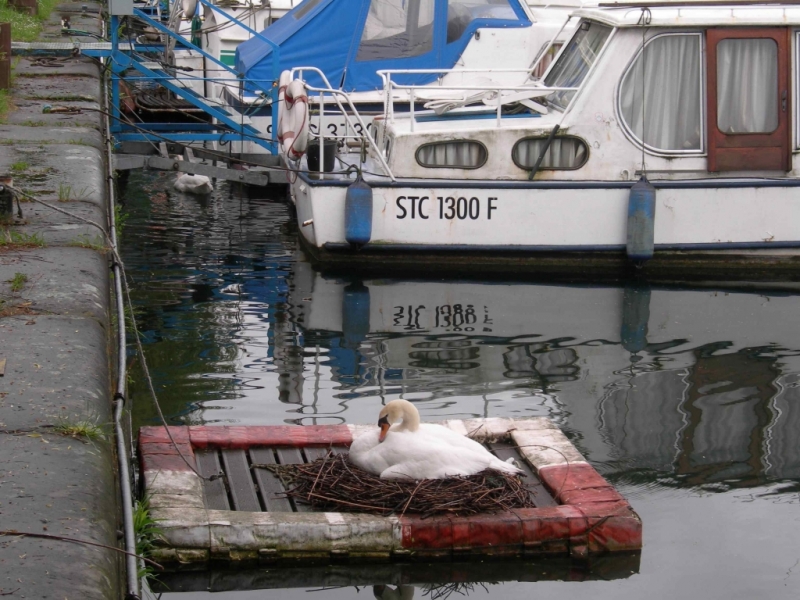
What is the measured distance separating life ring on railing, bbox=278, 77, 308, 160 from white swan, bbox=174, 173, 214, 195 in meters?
3.65

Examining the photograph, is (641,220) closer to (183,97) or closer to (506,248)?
(506,248)

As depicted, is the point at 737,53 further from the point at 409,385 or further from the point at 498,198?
the point at 409,385

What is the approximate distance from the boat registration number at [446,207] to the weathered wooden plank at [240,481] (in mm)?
5125

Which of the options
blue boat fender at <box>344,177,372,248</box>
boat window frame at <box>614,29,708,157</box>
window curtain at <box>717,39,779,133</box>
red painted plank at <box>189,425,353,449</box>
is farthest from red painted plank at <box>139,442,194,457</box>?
window curtain at <box>717,39,779,133</box>

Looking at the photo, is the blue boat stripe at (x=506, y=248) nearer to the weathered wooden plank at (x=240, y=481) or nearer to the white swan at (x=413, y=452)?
the weathered wooden plank at (x=240, y=481)

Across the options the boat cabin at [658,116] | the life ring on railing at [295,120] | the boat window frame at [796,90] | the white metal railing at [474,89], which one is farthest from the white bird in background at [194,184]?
the boat window frame at [796,90]

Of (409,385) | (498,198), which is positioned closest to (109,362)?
(409,385)

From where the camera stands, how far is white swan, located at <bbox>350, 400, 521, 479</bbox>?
18.6ft

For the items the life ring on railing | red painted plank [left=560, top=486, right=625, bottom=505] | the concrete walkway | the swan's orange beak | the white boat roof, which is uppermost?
the white boat roof

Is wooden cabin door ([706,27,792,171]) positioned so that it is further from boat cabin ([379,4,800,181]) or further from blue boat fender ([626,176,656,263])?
blue boat fender ([626,176,656,263])

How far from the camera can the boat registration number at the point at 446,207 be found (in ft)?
35.9

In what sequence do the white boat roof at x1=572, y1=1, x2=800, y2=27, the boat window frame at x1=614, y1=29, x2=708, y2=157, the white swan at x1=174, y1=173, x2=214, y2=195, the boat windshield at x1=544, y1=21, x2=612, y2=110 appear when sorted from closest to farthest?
1. the white boat roof at x1=572, y1=1, x2=800, y2=27
2. the boat window frame at x1=614, y1=29, x2=708, y2=157
3. the boat windshield at x1=544, y1=21, x2=612, y2=110
4. the white swan at x1=174, y1=173, x2=214, y2=195

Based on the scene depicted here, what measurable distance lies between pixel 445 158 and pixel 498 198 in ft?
2.07

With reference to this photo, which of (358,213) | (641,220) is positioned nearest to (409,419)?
(358,213)
